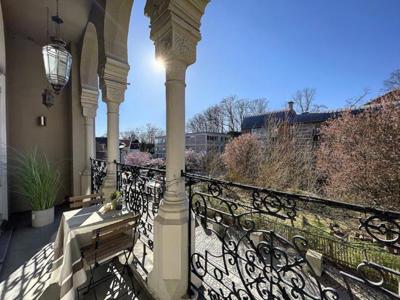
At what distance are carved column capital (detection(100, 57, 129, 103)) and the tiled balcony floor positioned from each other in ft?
7.29

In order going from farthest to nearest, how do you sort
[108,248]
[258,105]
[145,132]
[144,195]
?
[145,132] < [258,105] < [144,195] < [108,248]

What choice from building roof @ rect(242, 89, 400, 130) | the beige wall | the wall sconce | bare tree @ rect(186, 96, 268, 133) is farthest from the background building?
the wall sconce

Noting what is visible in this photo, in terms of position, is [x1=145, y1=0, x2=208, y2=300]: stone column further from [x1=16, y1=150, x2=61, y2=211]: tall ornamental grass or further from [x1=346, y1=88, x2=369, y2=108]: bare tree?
[x1=346, y1=88, x2=369, y2=108]: bare tree

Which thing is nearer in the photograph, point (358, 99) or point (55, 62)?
point (55, 62)

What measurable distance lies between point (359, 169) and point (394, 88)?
2.75m

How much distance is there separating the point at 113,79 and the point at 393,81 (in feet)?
26.3

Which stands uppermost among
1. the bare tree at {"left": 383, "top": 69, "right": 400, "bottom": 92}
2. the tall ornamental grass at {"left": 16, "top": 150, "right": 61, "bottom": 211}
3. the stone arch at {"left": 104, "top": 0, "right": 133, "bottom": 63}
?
the bare tree at {"left": 383, "top": 69, "right": 400, "bottom": 92}

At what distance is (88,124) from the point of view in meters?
4.30

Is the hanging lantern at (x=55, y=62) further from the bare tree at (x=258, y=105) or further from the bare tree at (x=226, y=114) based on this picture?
the bare tree at (x=258, y=105)

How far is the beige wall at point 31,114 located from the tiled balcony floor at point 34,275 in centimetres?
170

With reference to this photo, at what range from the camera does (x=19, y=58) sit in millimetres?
3967

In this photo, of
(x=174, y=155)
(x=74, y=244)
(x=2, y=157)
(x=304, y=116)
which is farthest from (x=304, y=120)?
(x=2, y=157)

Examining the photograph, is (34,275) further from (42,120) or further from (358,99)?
(358,99)

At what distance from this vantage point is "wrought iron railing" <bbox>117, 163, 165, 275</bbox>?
212 centimetres
